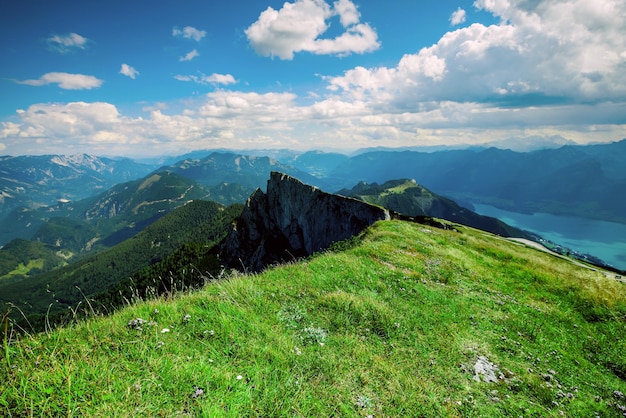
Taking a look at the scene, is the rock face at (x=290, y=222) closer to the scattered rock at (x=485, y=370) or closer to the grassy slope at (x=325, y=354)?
the grassy slope at (x=325, y=354)

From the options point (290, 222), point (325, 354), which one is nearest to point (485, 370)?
point (325, 354)

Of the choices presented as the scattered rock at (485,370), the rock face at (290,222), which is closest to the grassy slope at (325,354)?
the scattered rock at (485,370)

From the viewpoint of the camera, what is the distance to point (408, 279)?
13.9m

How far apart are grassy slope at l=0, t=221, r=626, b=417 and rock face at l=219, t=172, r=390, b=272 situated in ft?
131

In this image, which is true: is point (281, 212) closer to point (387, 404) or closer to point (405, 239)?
point (405, 239)

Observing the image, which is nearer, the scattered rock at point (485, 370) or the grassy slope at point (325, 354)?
the grassy slope at point (325, 354)

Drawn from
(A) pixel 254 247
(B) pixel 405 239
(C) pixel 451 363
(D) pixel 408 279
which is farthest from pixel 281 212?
(C) pixel 451 363

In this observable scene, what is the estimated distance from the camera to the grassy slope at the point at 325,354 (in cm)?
430

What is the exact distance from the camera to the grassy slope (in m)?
4.30

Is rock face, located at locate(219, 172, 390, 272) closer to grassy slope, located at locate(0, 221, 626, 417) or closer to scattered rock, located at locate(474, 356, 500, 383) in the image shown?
grassy slope, located at locate(0, 221, 626, 417)

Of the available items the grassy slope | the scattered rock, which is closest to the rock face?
the grassy slope

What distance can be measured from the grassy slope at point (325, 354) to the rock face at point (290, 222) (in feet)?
131

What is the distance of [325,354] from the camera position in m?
6.64

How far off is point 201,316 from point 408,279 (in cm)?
1047
